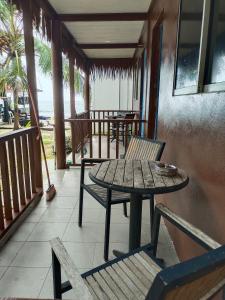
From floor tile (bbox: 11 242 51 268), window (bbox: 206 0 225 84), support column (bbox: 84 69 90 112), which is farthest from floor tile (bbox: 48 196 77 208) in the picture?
support column (bbox: 84 69 90 112)

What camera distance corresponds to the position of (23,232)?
7.26 feet

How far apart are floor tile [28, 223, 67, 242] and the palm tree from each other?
5.45ft

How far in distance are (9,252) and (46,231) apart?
39 cm

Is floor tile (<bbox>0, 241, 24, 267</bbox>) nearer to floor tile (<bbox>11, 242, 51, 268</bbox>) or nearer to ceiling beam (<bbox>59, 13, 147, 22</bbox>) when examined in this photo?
floor tile (<bbox>11, 242, 51, 268</bbox>)

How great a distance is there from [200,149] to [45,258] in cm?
145

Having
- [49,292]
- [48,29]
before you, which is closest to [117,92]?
[48,29]

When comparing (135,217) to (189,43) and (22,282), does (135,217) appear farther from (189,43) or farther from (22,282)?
(189,43)

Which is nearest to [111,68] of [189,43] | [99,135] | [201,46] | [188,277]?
[99,135]

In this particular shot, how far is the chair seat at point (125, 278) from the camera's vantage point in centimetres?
98

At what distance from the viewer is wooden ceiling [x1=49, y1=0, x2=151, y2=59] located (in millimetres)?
3350

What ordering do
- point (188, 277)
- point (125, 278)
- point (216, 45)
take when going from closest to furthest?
point (188, 277), point (125, 278), point (216, 45)

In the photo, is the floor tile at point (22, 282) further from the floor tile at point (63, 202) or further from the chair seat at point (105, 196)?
the floor tile at point (63, 202)

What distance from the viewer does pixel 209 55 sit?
1407 mm

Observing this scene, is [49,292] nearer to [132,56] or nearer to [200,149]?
[200,149]
